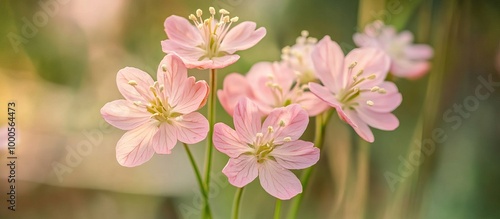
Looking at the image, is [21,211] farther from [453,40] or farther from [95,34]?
[453,40]

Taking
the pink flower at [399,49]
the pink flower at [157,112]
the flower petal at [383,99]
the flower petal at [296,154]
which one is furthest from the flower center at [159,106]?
the pink flower at [399,49]

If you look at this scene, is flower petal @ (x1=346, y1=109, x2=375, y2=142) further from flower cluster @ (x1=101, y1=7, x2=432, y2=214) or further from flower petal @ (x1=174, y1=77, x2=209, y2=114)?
flower petal @ (x1=174, y1=77, x2=209, y2=114)

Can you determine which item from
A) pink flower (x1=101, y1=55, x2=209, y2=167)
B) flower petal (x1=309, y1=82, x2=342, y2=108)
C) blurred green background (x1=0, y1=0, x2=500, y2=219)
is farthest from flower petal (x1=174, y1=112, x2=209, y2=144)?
blurred green background (x1=0, y1=0, x2=500, y2=219)

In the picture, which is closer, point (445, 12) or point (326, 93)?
point (326, 93)

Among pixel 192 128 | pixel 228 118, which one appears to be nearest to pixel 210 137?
pixel 192 128

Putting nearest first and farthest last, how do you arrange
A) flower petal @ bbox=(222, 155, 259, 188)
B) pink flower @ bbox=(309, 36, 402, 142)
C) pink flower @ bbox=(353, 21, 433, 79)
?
flower petal @ bbox=(222, 155, 259, 188)
pink flower @ bbox=(309, 36, 402, 142)
pink flower @ bbox=(353, 21, 433, 79)

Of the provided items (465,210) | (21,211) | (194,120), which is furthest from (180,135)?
(465,210)

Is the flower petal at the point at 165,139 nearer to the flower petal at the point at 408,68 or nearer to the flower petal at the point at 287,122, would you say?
the flower petal at the point at 287,122
